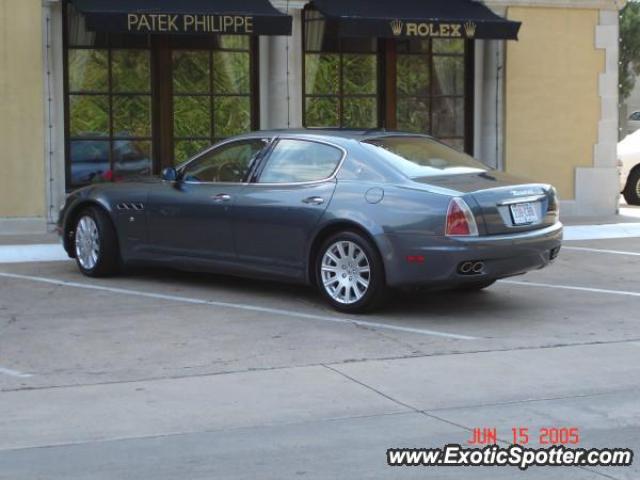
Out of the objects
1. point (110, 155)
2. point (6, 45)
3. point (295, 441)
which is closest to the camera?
point (295, 441)

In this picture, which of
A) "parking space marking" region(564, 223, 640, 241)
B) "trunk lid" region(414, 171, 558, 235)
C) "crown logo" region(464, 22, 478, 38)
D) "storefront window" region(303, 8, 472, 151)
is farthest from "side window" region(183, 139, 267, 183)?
"crown logo" region(464, 22, 478, 38)

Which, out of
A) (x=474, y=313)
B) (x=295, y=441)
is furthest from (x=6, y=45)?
(x=295, y=441)

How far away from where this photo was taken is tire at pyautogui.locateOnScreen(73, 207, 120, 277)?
11.4 m

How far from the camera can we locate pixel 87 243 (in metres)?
11.6

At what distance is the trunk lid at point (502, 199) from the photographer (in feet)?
30.7

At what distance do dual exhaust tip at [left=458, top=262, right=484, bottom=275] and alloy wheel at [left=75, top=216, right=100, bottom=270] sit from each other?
12.8ft

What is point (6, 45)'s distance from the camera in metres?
15.1

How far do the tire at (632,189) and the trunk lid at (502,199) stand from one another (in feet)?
38.2

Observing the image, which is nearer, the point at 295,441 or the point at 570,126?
the point at 295,441

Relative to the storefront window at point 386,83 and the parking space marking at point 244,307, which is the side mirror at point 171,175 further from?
the storefront window at point 386,83

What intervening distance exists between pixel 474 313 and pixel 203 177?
2843 mm

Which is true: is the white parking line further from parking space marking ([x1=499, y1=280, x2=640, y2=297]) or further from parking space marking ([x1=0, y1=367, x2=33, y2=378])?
parking space marking ([x1=0, y1=367, x2=33, y2=378])

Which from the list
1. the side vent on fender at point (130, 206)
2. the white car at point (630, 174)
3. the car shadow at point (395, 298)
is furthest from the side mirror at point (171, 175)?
the white car at point (630, 174)

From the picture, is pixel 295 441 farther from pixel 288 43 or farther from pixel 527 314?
pixel 288 43
